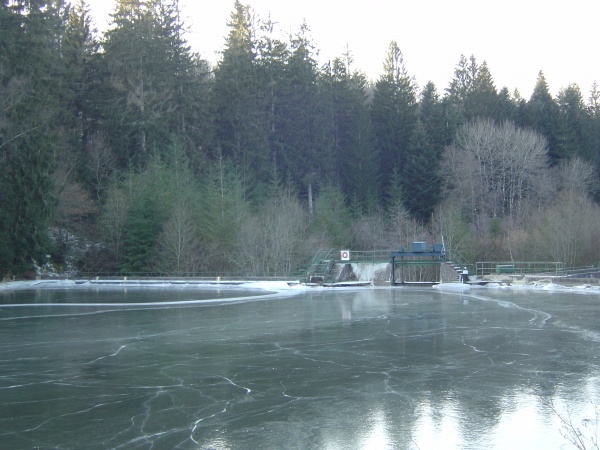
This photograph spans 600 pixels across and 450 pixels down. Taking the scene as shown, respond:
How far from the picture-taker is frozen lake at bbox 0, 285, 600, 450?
9.38 meters

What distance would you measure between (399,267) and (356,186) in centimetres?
2920

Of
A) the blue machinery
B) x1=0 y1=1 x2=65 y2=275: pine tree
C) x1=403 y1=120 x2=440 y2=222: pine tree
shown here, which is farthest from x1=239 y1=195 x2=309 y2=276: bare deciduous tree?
x1=403 y1=120 x2=440 y2=222: pine tree

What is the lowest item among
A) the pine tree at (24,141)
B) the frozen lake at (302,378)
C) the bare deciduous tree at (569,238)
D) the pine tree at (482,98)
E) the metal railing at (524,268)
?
the frozen lake at (302,378)

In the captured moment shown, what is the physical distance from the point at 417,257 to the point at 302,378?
99.7ft

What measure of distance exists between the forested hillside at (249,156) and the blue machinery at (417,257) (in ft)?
27.7

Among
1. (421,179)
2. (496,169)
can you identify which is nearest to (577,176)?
(496,169)

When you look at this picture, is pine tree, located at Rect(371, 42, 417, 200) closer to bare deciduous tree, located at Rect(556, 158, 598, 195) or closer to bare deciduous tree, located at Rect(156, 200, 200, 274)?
bare deciduous tree, located at Rect(556, 158, 598, 195)

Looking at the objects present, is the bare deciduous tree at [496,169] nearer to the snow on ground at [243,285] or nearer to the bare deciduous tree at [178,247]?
the snow on ground at [243,285]

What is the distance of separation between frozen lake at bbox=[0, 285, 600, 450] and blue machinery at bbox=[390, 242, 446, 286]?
1367 centimetres

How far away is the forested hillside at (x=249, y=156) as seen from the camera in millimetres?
47625

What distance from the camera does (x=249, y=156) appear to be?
65.2m

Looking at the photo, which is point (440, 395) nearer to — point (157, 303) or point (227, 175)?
point (157, 303)

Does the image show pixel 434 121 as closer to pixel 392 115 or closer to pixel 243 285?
pixel 392 115

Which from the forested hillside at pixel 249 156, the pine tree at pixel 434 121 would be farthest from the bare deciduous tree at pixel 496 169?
the pine tree at pixel 434 121
